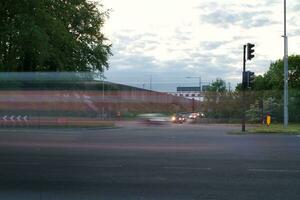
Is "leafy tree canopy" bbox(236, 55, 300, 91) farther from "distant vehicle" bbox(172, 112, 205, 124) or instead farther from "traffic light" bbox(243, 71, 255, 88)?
"distant vehicle" bbox(172, 112, 205, 124)

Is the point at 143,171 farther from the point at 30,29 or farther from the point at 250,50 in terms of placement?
the point at 250,50

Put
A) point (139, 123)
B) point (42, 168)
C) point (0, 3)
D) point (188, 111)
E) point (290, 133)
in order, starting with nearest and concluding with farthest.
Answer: point (42, 168) < point (0, 3) < point (139, 123) < point (188, 111) < point (290, 133)

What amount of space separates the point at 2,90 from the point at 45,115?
2.88 metres

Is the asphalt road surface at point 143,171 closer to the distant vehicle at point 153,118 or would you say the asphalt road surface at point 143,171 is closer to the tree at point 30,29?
the distant vehicle at point 153,118

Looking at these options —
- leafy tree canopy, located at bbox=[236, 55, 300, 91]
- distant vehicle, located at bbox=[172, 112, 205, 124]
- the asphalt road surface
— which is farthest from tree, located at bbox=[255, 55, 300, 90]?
distant vehicle, located at bbox=[172, 112, 205, 124]

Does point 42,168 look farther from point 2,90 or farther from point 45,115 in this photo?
point 45,115

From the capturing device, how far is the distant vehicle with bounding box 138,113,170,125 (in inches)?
561

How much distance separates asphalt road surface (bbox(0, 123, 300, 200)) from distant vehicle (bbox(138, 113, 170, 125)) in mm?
999

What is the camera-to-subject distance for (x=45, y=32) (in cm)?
1642

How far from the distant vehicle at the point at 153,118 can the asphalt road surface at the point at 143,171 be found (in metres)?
1.00

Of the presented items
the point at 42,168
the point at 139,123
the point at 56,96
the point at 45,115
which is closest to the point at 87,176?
the point at 42,168

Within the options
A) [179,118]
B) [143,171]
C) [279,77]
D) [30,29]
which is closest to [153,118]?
[179,118]

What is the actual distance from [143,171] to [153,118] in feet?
9.78

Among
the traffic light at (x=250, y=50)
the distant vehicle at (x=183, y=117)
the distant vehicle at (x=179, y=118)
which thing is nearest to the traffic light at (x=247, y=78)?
the traffic light at (x=250, y=50)
